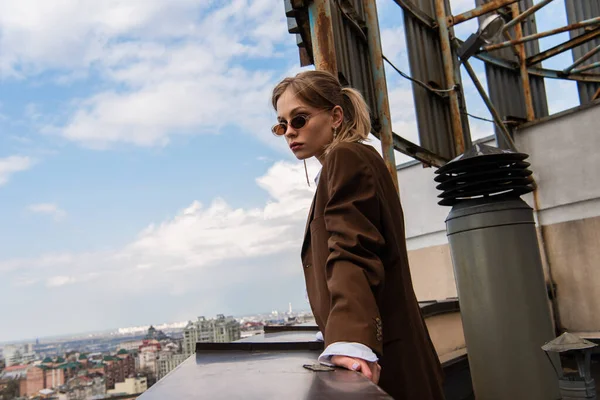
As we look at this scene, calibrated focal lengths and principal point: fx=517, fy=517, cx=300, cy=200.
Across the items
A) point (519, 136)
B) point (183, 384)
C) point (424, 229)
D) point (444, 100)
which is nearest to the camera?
point (183, 384)

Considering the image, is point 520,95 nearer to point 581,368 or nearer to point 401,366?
point 581,368

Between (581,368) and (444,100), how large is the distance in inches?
121

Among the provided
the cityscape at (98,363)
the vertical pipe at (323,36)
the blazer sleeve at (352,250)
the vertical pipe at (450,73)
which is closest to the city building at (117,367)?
the cityscape at (98,363)

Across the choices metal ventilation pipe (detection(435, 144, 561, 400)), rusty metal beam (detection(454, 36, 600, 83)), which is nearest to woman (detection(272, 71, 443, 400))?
metal ventilation pipe (detection(435, 144, 561, 400))

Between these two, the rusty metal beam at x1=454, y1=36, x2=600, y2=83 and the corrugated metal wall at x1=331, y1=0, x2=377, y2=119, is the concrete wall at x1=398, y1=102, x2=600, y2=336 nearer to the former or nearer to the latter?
the rusty metal beam at x1=454, y1=36, x2=600, y2=83

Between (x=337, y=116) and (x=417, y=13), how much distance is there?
4113 millimetres

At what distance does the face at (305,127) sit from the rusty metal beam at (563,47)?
5842 mm

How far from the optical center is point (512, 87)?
21.3 ft

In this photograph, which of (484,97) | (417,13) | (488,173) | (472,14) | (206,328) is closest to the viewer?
(488,173)

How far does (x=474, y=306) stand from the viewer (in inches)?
142

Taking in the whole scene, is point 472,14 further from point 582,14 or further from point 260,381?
point 260,381

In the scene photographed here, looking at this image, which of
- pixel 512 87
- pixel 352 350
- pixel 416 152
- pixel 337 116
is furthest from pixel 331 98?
pixel 512 87

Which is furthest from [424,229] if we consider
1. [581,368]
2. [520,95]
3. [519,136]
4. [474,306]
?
[581,368]

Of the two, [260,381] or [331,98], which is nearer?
[260,381]
